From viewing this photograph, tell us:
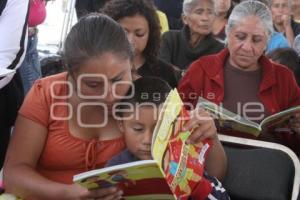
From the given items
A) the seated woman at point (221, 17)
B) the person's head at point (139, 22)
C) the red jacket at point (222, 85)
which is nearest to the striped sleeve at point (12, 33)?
the person's head at point (139, 22)

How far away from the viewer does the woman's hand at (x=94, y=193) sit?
138 centimetres

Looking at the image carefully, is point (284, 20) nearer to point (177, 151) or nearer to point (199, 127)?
point (199, 127)

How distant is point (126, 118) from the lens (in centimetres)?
161

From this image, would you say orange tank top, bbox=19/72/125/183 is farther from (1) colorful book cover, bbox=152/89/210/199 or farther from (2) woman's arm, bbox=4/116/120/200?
(1) colorful book cover, bbox=152/89/210/199

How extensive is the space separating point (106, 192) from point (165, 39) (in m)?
1.98

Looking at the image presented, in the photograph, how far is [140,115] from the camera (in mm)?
1602

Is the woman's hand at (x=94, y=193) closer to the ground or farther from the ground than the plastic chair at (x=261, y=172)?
farther from the ground

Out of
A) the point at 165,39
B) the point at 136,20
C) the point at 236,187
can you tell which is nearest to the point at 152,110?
the point at 236,187

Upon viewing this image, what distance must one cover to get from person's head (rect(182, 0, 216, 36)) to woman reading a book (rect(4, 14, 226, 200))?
5.64 ft

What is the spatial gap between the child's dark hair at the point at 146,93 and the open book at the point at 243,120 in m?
0.24

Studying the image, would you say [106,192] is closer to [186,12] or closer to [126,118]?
[126,118]

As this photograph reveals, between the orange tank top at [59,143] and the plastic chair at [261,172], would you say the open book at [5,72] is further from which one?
the plastic chair at [261,172]

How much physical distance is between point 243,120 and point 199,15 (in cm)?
153

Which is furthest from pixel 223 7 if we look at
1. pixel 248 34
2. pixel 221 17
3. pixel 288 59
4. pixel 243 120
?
pixel 243 120
